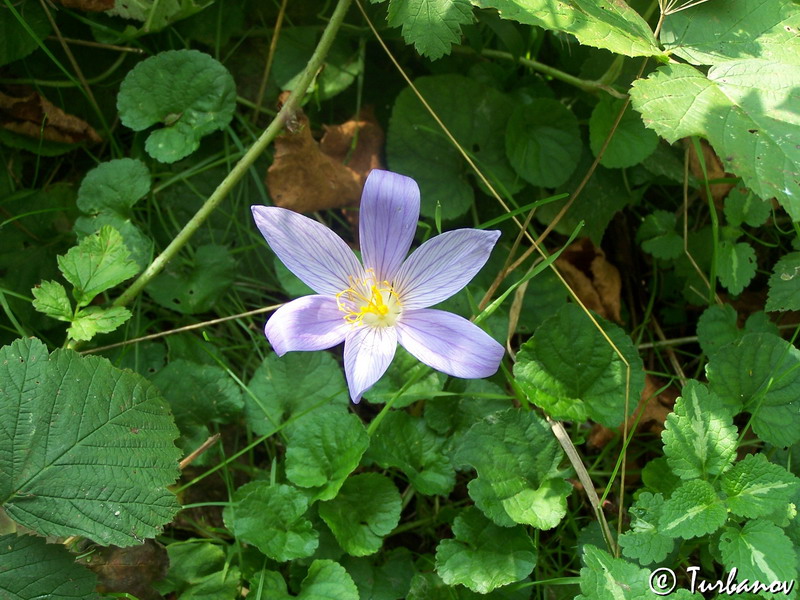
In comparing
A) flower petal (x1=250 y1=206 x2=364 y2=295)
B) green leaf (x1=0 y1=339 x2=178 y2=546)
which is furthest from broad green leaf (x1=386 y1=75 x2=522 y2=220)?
green leaf (x1=0 y1=339 x2=178 y2=546)

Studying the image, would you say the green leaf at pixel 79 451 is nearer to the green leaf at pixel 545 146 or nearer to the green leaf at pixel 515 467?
the green leaf at pixel 515 467

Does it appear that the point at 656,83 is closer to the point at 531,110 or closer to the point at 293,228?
the point at 531,110

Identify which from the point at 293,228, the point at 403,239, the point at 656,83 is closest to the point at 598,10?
the point at 656,83

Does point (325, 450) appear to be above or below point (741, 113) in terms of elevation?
below

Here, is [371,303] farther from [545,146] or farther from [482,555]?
[545,146]

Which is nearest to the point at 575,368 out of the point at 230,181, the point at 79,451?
the point at 230,181

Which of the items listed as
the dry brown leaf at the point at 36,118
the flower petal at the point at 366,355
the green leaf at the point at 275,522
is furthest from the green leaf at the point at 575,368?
the dry brown leaf at the point at 36,118
